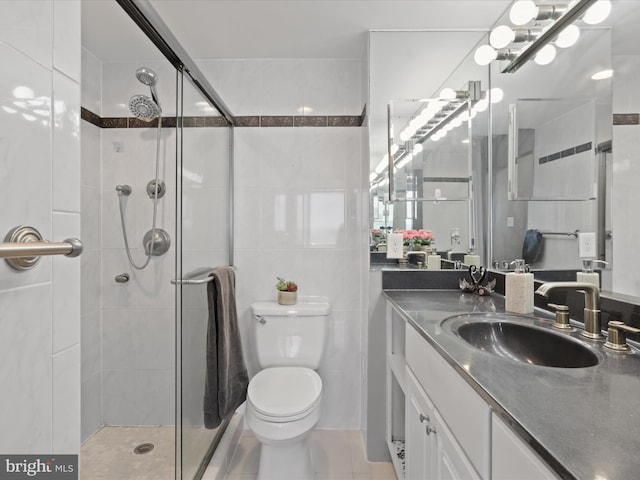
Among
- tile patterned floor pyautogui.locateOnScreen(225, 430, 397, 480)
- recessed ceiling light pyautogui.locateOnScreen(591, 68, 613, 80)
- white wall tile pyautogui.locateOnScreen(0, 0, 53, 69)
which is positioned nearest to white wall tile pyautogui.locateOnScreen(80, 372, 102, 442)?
tile patterned floor pyautogui.locateOnScreen(225, 430, 397, 480)

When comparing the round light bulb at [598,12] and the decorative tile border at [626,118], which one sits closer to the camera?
the decorative tile border at [626,118]

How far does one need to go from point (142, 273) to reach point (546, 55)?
1994mm

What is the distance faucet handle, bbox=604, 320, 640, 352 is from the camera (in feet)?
3.01

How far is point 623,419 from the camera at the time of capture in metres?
0.60

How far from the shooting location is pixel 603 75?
110 centimetres

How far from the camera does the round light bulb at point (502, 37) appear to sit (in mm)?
1558

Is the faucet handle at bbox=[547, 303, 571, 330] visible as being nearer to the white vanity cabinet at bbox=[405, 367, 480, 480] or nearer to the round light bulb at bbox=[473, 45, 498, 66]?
→ the white vanity cabinet at bbox=[405, 367, 480, 480]

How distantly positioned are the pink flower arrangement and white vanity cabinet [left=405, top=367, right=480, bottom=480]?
79 centimetres

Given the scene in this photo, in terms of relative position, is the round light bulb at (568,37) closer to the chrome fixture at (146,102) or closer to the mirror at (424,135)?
the mirror at (424,135)

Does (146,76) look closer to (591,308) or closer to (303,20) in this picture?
(303,20)

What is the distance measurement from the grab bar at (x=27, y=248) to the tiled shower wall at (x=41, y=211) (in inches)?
0.5

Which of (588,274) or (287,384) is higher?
(588,274)

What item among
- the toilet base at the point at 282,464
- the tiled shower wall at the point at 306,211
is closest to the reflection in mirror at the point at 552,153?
the tiled shower wall at the point at 306,211

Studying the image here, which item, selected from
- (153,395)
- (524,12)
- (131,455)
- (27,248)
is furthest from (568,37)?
(131,455)
